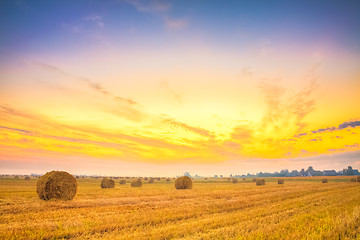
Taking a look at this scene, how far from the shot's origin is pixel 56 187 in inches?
811

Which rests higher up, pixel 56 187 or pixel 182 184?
pixel 56 187

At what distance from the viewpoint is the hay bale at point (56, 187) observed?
20234 millimetres

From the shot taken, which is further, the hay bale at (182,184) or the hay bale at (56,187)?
the hay bale at (182,184)

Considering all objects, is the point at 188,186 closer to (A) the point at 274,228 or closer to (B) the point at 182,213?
(B) the point at 182,213

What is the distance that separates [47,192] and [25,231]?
12.4 meters

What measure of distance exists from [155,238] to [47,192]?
609 inches

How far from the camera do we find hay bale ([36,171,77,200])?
20.2m

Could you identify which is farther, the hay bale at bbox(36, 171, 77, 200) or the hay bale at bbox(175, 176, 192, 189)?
the hay bale at bbox(175, 176, 192, 189)

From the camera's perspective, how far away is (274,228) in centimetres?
971

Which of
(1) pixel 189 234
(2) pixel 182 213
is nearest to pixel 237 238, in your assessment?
(1) pixel 189 234

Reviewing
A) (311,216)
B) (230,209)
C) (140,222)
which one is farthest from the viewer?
(230,209)

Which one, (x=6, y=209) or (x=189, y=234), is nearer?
(x=189, y=234)

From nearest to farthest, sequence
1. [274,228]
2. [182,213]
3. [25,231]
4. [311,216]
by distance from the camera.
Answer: [25,231]
[274,228]
[311,216]
[182,213]

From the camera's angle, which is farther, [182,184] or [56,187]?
[182,184]
